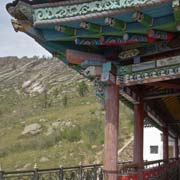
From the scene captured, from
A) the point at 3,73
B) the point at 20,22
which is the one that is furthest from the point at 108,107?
the point at 3,73

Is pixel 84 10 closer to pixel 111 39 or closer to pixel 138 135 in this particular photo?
pixel 111 39

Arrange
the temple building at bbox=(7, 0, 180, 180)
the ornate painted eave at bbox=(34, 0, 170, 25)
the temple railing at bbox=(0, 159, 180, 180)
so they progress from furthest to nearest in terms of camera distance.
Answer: the temple railing at bbox=(0, 159, 180, 180)
the temple building at bbox=(7, 0, 180, 180)
the ornate painted eave at bbox=(34, 0, 170, 25)

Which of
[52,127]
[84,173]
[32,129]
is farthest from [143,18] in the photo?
[32,129]

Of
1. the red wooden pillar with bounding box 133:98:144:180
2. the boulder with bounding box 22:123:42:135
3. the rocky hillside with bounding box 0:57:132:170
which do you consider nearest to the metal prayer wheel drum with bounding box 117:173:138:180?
the red wooden pillar with bounding box 133:98:144:180

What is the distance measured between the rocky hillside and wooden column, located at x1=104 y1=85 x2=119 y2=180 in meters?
18.9

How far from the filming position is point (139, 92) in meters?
10.8

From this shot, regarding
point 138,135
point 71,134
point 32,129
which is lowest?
point 138,135

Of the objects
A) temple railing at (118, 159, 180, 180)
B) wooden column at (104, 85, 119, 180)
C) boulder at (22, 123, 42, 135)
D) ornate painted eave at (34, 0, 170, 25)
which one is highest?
ornate painted eave at (34, 0, 170, 25)

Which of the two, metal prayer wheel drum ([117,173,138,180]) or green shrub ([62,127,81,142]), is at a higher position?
green shrub ([62,127,81,142])

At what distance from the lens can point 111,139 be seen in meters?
7.59

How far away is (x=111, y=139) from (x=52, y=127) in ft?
105

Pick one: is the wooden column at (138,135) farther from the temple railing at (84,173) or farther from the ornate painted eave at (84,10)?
the ornate painted eave at (84,10)

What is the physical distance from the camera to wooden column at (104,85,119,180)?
24.8ft

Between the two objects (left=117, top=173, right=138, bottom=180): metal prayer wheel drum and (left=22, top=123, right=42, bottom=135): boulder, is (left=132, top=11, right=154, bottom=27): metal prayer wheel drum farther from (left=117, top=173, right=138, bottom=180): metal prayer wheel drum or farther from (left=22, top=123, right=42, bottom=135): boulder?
(left=22, top=123, right=42, bottom=135): boulder
